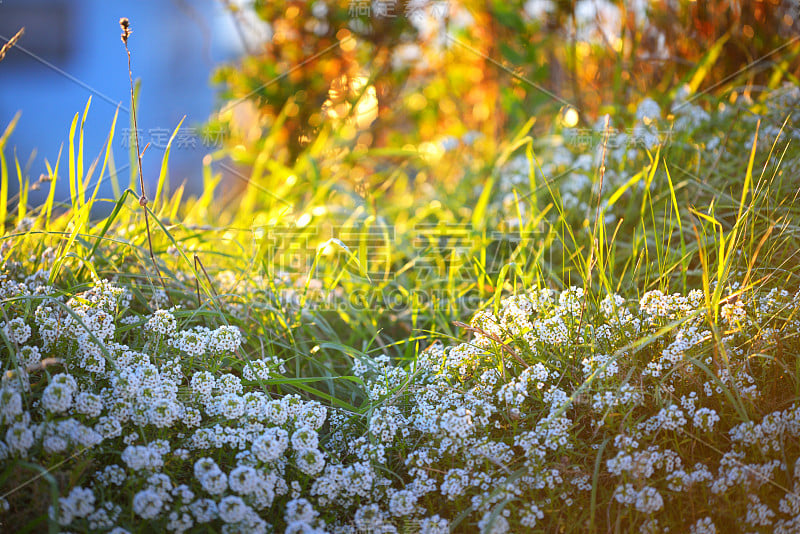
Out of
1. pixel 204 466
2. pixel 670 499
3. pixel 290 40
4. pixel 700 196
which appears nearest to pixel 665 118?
pixel 700 196

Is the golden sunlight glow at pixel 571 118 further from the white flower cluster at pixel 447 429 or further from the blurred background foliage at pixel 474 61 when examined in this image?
the white flower cluster at pixel 447 429

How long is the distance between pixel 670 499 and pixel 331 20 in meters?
3.01

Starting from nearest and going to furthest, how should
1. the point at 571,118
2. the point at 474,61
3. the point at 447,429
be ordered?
1. the point at 447,429
2. the point at 571,118
3. the point at 474,61

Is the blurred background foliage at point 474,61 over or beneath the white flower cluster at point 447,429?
over

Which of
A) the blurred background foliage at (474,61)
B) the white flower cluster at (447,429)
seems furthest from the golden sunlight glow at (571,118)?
the white flower cluster at (447,429)

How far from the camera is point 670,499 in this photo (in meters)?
1.09

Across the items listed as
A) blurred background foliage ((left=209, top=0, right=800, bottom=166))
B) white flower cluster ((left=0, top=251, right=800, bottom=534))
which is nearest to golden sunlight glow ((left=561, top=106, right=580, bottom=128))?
blurred background foliage ((left=209, top=0, right=800, bottom=166))

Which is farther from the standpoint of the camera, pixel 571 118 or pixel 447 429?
pixel 571 118

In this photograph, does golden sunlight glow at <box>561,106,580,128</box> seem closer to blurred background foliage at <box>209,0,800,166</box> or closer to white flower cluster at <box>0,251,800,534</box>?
blurred background foliage at <box>209,0,800,166</box>

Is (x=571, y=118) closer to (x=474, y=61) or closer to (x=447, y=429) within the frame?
(x=474, y=61)

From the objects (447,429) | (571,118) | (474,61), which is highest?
(474,61)

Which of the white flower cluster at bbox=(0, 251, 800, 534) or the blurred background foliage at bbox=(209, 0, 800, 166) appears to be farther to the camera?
the blurred background foliage at bbox=(209, 0, 800, 166)

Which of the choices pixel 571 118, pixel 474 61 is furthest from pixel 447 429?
pixel 474 61

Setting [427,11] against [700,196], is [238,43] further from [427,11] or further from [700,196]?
[700,196]
